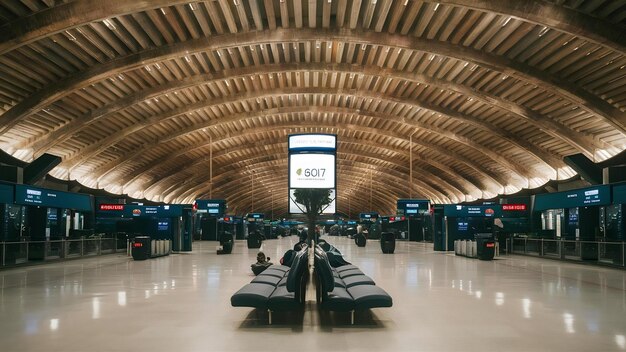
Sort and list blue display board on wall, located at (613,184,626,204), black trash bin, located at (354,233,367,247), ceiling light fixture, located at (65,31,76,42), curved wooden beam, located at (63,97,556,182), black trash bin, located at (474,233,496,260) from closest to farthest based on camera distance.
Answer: ceiling light fixture, located at (65,31,76,42) → blue display board on wall, located at (613,184,626,204) → black trash bin, located at (474,233,496,260) → curved wooden beam, located at (63,97,556,182) → black trash bin, located at (354,233,367,247)

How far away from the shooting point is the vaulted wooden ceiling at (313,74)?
20.5m

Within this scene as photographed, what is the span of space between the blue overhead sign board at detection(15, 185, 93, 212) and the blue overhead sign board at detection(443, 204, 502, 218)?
66.9 feet

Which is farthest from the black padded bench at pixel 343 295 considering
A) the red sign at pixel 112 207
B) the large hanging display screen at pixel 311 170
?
the red sign at pixel 112 207

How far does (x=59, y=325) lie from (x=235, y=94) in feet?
85.3

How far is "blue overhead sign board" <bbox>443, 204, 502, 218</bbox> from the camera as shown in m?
31.0

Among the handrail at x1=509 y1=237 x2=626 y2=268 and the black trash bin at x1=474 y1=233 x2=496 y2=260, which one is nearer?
the handrail at x1=509 y1=237 x2=626 y2=268

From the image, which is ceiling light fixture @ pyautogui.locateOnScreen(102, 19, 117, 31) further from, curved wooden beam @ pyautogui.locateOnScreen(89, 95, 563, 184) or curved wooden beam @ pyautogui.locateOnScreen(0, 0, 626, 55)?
curved wooden beam @ pyautogui.locateOnScreen(89, 95, 563, 184)

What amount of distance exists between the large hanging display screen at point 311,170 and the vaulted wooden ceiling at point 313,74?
7925 mm

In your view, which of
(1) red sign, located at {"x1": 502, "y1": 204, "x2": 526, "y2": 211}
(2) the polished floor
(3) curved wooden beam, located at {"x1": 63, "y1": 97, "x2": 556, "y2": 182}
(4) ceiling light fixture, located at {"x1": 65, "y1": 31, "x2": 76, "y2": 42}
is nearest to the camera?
(2) the polished floor

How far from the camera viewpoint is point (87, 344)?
264 inches

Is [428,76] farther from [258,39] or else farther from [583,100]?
[258,39]

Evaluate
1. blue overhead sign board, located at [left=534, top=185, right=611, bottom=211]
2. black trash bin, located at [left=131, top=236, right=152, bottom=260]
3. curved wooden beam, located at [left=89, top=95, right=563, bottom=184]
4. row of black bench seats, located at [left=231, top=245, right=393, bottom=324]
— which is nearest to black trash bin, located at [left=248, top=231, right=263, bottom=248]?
curved wooden beam, located at [left=89, top=95, right=563, bottom=184]

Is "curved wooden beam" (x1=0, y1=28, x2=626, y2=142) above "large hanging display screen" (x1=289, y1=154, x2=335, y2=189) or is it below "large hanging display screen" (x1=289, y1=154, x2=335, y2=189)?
above

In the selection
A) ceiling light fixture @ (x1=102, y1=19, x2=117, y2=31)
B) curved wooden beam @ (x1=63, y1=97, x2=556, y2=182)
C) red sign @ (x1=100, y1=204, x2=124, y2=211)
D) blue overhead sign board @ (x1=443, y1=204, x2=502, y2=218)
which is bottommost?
blue overhead sign board @ (x1=443, y1=204, x2=502, y2=218)
